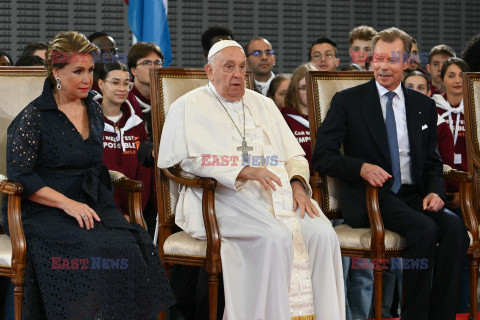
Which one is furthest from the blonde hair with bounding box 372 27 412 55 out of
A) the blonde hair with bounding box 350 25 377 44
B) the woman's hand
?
the blonde hair with bounding box 350 25 377 44

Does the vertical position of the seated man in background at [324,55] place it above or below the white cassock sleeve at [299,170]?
above

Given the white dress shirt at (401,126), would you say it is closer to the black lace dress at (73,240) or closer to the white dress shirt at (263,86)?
the black lace dress at (73,240)

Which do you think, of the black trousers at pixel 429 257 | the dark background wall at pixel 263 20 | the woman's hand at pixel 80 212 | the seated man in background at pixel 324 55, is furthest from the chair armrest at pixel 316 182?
the dark background wall at pixel 263 20

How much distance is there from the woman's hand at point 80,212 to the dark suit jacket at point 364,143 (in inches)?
50.7

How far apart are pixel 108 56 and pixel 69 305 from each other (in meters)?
2.44

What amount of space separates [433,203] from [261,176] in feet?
3.16

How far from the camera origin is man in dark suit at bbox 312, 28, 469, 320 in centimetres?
361

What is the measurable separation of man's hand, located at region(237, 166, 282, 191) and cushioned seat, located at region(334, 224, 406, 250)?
1.62 ft

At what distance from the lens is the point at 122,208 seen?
4.30m

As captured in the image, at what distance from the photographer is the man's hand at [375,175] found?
364 cm

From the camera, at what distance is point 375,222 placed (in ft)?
11.9

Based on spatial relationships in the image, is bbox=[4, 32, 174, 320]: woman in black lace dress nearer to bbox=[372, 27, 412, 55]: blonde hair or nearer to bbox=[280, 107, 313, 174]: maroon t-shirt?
bbox=[280, 107, 313, 174]: maroon t-shirt

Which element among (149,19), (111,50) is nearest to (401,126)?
(111,50)

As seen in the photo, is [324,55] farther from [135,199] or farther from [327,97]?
[135,199]
